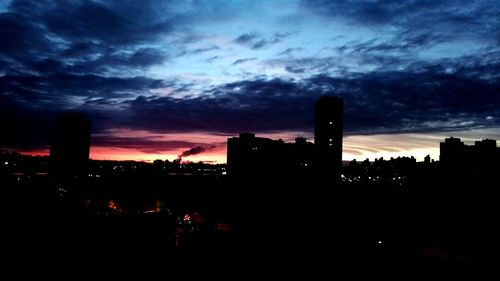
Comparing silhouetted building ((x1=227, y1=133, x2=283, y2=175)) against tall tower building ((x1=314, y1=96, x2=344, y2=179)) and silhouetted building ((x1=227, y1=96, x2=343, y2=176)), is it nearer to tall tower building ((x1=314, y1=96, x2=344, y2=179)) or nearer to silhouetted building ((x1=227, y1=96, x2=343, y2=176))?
silhouetted building ((x1=227, y1=96, x2=343, y2=176))

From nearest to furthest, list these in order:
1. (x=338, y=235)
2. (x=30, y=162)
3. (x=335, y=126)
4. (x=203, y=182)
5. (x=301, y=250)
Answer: (x=301, y=250)
(x=338, y=235)
(x=335, y=126)
(x=203, y=182)
(x=30, y=162)

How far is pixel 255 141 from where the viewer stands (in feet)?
443

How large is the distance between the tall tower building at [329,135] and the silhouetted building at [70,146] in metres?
86.0

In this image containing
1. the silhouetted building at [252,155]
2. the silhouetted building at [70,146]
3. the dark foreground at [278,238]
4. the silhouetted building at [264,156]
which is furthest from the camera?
the silhouetted building at [70,146]

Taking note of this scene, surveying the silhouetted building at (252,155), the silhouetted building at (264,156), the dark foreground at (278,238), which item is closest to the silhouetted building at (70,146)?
the silhouetted building at (252,155)

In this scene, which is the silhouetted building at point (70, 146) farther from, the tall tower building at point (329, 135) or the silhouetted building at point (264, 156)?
the tall tower building at point (329, 135)

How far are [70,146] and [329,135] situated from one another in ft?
312

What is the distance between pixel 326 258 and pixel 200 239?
11.4m

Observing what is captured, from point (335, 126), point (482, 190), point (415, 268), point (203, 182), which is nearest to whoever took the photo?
point (415, 268)

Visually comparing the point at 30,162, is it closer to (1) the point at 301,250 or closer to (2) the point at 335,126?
(2) the point at 335,126

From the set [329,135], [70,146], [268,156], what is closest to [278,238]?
[329,135]

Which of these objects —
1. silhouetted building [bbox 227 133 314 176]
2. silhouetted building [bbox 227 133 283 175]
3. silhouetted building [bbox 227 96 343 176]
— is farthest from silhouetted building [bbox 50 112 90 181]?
silhouetted building [bbox 227 133 314 176]

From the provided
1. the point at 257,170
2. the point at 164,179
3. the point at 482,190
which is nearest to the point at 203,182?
the point at 164,179

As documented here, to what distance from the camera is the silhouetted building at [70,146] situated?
143 meters
